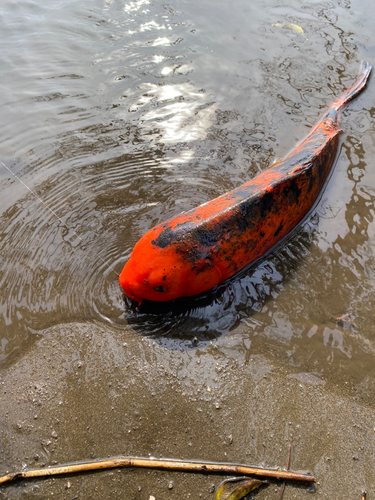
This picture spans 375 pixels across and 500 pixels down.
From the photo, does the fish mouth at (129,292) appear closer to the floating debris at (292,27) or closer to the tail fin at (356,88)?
the tail fin at (356,88)

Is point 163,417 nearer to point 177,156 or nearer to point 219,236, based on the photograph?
point 219,236

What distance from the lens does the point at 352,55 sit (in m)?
6.66

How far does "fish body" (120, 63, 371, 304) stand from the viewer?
9.91 feet

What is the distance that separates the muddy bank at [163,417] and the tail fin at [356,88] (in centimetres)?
456

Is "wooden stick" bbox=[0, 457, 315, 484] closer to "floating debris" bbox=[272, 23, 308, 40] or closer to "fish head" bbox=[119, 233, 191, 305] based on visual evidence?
"fish head" bbox=[119, 233, 191, 305]

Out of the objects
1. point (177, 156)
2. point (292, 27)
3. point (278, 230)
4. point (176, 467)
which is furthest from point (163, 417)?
point (292, 27)

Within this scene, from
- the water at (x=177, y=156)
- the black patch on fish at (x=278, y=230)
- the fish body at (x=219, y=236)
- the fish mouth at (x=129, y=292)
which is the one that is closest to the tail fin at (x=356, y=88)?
the water at (x=177, y=156)

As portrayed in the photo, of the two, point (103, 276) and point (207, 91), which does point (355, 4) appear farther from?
point (103, 276)

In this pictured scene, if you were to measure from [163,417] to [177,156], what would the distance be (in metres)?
3.31

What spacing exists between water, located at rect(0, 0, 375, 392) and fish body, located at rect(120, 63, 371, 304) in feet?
0.99

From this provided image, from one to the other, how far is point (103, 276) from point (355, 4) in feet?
27.0

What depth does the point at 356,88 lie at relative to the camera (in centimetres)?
598

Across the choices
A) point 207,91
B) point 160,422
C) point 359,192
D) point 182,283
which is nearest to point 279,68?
point 207,91

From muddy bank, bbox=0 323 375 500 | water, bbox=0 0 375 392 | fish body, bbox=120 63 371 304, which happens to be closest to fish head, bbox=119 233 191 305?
fish body, bbox=120 63 371 304
